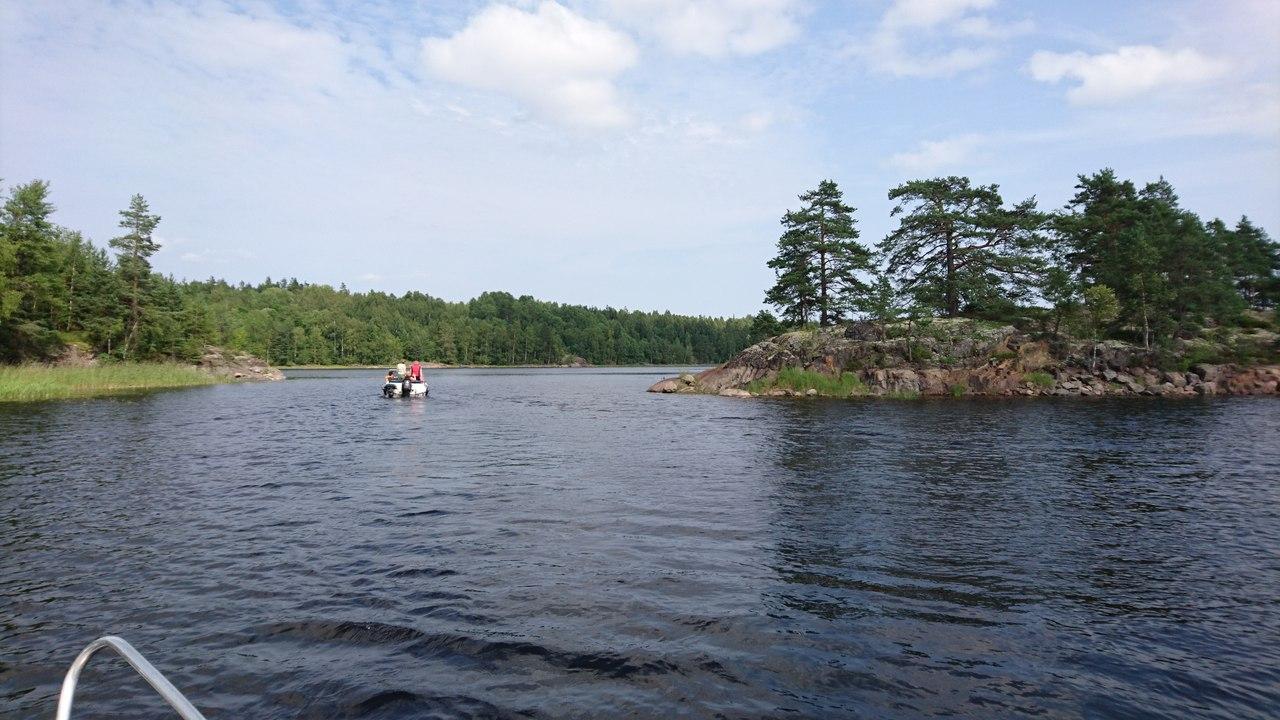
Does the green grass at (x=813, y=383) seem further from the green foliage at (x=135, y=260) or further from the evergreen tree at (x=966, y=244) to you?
the green foliage at (x=135, y=260)

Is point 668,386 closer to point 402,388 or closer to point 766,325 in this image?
point 766,325

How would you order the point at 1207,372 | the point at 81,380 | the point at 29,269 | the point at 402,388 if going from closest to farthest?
1. the point at 81,380
2. the point at 402,388
3. the point at 1207,372
4. the point at 29,269

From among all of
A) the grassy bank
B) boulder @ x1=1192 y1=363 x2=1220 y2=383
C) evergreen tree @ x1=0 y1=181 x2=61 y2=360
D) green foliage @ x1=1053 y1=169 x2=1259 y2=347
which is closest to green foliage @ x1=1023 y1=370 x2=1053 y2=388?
green foliage @ x1=1053 y1=169 x2=1259 y2=347

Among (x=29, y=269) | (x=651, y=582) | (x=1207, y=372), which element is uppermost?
(x=29, y=269)

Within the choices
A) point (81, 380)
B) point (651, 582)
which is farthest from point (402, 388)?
point (651, 582)

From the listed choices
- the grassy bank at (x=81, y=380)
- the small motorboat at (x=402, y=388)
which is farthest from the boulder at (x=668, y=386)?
the grassy bank at (x=81, y=380)

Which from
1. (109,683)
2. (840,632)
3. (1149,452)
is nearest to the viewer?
(109,683)

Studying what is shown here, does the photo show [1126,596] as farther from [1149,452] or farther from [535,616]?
[1149,452]

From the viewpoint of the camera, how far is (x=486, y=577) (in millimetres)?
10422

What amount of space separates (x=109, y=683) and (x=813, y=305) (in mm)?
61847

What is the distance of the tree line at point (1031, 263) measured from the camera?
5412 cm

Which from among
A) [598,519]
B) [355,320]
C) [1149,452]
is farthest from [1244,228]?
[355,320]

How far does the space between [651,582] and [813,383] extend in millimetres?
48249

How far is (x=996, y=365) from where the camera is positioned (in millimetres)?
54688
